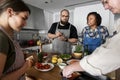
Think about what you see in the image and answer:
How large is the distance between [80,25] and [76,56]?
10.3 ft

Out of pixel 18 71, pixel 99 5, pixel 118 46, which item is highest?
pixel 99 5

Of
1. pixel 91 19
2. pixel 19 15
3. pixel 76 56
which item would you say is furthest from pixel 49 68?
pixel 91 19

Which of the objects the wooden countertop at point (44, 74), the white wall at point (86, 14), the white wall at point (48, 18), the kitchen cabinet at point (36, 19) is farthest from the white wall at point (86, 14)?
the wooden countertop at point (44, 74)

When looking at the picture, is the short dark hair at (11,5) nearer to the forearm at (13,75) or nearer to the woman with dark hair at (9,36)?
the woman with dark hair at (9,36)

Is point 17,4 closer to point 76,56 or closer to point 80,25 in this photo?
point 76,56

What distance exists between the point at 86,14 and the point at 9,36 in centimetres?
424

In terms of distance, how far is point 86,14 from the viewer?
15.8 feet

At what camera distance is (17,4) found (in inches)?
33.3

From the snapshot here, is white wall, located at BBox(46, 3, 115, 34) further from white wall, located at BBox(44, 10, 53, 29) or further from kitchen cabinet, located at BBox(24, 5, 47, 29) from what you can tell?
kitchen cabinet, located at BBox(24, 5, 47, 29)

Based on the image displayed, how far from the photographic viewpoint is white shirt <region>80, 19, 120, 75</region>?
60cm

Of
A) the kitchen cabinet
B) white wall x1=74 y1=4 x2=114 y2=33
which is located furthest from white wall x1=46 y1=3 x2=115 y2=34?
the kitchen cabinet

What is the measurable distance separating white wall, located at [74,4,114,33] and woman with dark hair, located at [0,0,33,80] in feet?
12.7

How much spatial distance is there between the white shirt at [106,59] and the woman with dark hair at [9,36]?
0.41 m

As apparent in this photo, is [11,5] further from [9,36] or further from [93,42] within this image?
[93,42]
